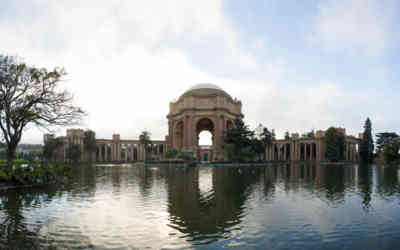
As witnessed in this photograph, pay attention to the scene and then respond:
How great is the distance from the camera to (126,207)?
13344 millimetres

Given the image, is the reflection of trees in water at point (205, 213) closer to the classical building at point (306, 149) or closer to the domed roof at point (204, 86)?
the domed roof at point (204, 86)

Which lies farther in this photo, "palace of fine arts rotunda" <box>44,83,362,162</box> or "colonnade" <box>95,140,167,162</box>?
"colonnade" <box>95,140,167,162</box>

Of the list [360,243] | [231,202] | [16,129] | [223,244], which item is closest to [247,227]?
[223,244]

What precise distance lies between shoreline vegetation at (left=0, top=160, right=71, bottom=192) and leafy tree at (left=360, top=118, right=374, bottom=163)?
8188cm

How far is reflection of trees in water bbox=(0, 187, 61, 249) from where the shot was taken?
8287 millimetres

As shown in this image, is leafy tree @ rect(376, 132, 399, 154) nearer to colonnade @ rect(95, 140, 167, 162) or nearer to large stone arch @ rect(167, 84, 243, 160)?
large stone arch @ rect(167, 84, 243, 160)

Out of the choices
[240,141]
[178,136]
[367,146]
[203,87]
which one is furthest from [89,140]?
[367,146]

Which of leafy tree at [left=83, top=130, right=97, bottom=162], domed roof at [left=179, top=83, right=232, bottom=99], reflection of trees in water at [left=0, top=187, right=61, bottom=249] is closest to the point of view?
reflection of trees in water at [left=0, top=187, right=61, bottom=249]

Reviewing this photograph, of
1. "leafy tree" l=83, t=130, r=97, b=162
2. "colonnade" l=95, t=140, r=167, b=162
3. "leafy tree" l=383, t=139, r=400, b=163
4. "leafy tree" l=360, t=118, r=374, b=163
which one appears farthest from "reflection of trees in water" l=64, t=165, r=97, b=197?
"leafy tree" l=360, t=118, r=374, b=163

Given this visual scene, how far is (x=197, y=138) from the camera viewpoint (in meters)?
87.2

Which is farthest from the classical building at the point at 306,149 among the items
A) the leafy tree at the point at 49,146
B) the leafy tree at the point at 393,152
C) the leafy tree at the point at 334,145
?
the leafy tree at the point at 49,146

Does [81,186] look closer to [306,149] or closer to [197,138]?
[197,138]

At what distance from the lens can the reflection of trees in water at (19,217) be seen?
8.29 metres

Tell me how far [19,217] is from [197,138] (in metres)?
76.2
